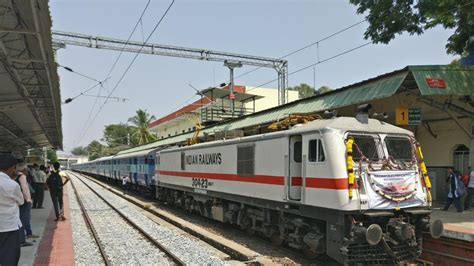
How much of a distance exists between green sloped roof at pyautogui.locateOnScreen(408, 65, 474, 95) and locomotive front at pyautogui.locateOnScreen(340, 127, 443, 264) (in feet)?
9.78

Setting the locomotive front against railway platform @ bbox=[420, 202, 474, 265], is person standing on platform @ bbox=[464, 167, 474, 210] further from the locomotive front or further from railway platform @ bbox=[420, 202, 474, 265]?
the locomotive front

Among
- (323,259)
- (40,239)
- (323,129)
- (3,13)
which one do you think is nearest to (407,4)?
(323,129)

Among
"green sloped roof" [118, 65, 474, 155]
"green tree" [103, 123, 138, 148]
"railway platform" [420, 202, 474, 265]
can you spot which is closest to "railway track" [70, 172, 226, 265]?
"railway platform" [420, 202, 474, 265]

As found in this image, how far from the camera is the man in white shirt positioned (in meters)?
5.01

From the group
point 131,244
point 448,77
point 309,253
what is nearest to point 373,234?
point 309,253

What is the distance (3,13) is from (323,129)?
6398 mm

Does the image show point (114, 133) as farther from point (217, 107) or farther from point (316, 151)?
point (316, 151)

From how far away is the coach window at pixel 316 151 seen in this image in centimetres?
856

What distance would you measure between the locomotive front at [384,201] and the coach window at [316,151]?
49cm

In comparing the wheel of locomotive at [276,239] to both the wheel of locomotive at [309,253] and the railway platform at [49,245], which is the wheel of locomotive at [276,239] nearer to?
the wheel of locomotive at [309,253]

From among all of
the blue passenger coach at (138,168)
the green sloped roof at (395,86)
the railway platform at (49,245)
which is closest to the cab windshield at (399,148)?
the green sloped roof at (395,86)

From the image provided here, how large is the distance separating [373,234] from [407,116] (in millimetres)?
6928

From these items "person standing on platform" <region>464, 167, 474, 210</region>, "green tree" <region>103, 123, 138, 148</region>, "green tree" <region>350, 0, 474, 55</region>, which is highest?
"green tree" <region>103, 123, 138, 148</region>

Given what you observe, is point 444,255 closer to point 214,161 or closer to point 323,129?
point 323,129
